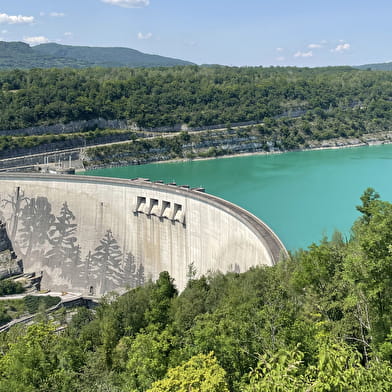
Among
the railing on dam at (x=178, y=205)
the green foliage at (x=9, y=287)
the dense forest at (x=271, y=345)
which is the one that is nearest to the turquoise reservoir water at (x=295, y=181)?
the railing on dam at (x=178, y=205)

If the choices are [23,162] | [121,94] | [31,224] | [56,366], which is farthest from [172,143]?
[56,366]

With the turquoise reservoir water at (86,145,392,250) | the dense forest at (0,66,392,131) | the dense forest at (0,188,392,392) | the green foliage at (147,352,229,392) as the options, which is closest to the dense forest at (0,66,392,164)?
the dense forest at (0,66,392,131)

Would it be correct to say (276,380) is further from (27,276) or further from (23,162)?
(23,162)

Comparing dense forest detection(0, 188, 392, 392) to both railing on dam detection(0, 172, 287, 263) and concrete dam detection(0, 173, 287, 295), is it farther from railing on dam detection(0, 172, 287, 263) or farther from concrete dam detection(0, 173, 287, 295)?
concrete dam detection(0, 173, 287, 295)

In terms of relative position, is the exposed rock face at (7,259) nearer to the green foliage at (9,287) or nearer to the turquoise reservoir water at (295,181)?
the green foliage at (9,287)

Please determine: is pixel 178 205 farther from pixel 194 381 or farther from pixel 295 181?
pixel 295 181

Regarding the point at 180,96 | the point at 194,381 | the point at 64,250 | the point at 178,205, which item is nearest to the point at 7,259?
the point at 64,250
